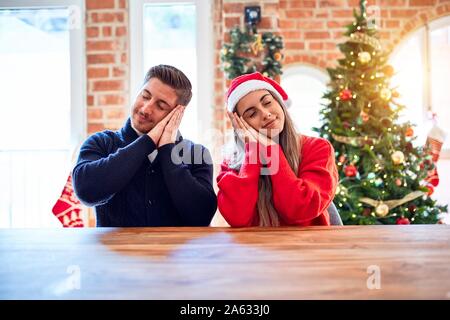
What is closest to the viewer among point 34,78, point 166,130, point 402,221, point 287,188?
point 287,188

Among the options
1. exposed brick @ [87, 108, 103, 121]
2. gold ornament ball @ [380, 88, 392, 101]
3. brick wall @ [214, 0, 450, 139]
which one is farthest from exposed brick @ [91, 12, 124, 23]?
gold ornament ball @ [380, 88, 392, 101]

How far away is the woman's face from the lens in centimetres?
132

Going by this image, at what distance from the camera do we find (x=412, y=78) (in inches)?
170

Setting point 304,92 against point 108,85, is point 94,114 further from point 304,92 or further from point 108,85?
point 304,92

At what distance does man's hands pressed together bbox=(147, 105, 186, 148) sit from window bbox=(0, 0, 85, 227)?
209cm

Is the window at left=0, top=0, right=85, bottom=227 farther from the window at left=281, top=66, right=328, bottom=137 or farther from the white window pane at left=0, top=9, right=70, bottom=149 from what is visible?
the window at left=281, top=66, right=328, bottom=137

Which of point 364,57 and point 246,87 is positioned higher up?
point 364,57

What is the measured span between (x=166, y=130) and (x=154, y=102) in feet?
0.32

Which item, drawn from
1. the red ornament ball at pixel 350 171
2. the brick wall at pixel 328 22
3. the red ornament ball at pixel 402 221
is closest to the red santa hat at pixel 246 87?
the red ornament ball at pixel 350 171

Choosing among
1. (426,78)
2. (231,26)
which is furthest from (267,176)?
(426,78)

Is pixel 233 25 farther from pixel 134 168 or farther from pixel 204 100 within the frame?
pixel 134 168

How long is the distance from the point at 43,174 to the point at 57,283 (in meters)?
3.26

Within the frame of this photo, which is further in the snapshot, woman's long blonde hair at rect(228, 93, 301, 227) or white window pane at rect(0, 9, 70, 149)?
white window pane at rect(0, 9, 70, 149)

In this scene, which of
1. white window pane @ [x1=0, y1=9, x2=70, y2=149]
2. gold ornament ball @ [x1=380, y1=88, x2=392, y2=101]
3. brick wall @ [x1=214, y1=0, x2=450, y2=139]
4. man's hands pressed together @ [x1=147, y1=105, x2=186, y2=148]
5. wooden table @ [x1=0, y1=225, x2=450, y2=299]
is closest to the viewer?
wooden table @ [x1=0, y1=225, x2=450, y2=299]
